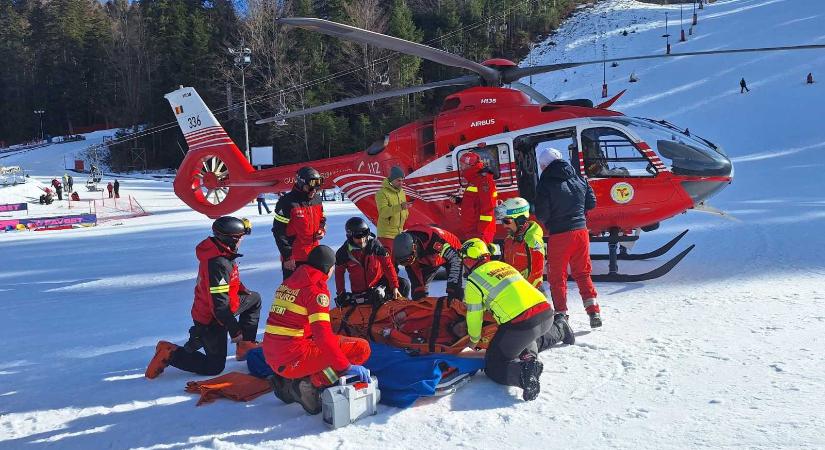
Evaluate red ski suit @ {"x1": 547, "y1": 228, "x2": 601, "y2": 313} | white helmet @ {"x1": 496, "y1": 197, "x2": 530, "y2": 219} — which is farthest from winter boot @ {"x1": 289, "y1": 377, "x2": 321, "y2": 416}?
red ski suit @ {"x1": 547, "y1": 228, "x2": 601, "y2": 313}

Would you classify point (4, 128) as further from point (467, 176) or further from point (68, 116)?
point (467, 176)

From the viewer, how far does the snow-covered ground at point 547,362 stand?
3402 millimetres

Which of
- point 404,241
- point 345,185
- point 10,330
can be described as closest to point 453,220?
point 345,185

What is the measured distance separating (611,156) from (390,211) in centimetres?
280

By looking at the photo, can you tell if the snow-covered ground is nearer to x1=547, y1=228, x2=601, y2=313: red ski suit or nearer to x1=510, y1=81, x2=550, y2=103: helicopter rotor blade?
x1=547, y1=228, x2=601, y2=313: red ski suit

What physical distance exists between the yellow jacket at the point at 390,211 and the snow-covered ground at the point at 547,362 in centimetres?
172

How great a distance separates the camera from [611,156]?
23.9 ft

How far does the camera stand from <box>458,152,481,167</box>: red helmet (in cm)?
700

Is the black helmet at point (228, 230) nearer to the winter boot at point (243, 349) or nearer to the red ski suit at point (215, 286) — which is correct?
the red ski suit at point (215, 286)

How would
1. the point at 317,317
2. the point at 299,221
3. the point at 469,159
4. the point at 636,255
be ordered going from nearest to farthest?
the point at 317,317
the point at 299,221
the point at 469,159
the point at 636,255

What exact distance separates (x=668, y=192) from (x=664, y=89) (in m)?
29.8

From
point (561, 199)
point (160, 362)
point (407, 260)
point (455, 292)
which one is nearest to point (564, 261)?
point (561, 199)

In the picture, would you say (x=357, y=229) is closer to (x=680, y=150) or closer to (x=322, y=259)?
(x=322, y=259)

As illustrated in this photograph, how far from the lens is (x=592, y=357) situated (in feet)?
14.8
